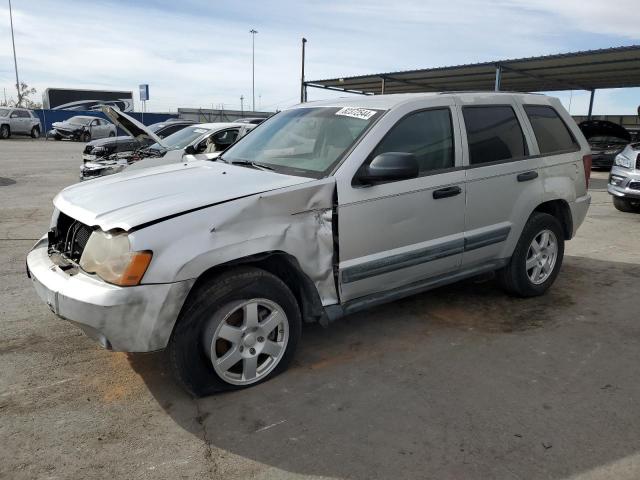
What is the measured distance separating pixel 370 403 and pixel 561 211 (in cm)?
300

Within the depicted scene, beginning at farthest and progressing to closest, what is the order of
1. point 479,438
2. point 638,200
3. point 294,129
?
point 638,200 < point 294,129 < point 479,438

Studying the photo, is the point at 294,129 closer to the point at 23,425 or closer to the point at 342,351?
the point at 342,351

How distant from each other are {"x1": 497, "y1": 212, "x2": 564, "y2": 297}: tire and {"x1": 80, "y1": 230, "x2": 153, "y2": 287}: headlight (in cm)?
Answer: 320

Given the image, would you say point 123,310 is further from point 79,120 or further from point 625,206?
point 79,120

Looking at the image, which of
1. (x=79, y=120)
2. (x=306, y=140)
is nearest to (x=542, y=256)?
(x=306, y=140)

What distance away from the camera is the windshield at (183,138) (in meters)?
9.62

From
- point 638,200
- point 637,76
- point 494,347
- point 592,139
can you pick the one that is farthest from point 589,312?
point 637,76

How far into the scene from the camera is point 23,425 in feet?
9.45

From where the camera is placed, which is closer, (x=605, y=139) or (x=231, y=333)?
(x=231, y=333)

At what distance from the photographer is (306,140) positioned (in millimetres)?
3965

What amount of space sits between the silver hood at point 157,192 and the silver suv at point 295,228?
0.04ft

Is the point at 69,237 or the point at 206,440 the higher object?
the point at 69,237

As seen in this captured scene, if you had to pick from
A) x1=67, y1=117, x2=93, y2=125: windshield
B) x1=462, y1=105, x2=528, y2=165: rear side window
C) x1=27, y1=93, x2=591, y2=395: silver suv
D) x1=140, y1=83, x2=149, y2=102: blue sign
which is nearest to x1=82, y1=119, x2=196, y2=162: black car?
x1=27, y1=93, x2=591, y2=395: silver suv

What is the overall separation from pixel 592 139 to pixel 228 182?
15586 millimetres
